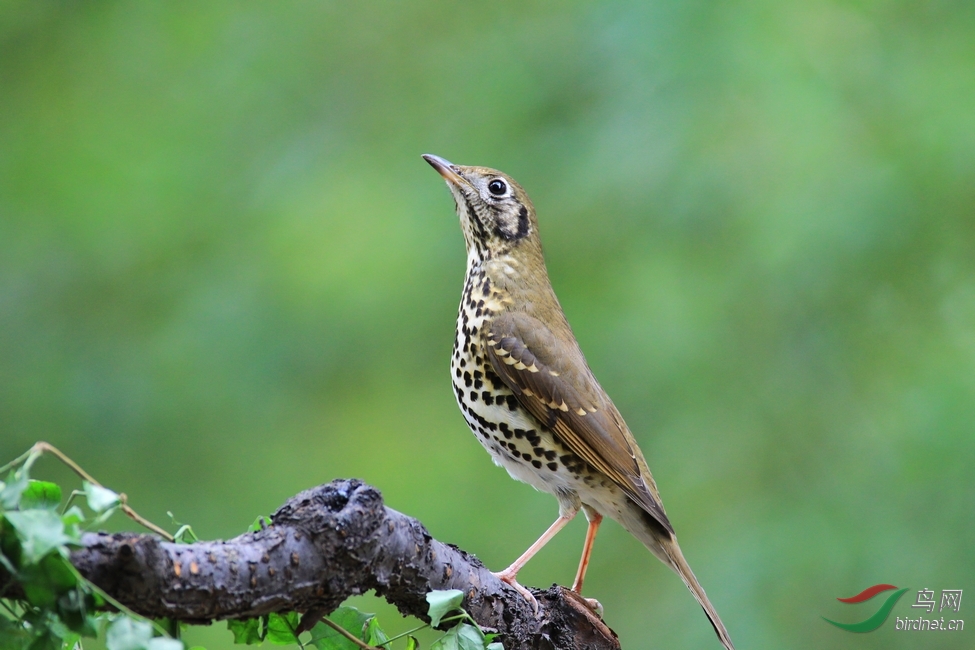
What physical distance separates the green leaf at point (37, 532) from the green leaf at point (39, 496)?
3.5 inches

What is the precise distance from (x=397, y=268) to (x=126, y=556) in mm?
3883

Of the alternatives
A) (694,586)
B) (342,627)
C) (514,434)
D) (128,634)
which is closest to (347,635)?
(342,627)

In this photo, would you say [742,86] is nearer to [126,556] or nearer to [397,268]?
[397,268]

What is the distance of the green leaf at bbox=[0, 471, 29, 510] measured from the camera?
1645mm

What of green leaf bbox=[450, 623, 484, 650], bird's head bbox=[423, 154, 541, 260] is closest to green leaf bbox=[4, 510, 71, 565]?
green leaf bbox=[450, 623, 484, 650]

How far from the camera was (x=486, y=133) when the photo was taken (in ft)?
20.2

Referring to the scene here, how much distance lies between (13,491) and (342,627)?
1011mm

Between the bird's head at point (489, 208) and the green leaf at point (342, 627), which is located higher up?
the bird's head at point (489, 208)

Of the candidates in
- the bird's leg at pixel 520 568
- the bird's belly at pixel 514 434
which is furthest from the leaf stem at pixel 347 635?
the bird's belly at pixel 514 434

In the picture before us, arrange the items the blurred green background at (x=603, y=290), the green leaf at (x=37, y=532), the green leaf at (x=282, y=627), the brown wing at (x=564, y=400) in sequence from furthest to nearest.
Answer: the blurred green background at (x=603, y=290)
the brown wing at (x=564, y=400)
the green leaf at (x=282, y=627)
the green leaf at (x=37, y=532)

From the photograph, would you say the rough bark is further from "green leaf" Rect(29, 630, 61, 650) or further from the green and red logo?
the green and red logo

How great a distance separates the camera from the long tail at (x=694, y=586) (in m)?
3.47

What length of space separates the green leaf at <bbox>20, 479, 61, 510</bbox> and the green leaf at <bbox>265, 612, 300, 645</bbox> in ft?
2.32

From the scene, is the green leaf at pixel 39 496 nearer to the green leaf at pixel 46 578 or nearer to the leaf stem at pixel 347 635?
the green leaf at pixel 46 578
